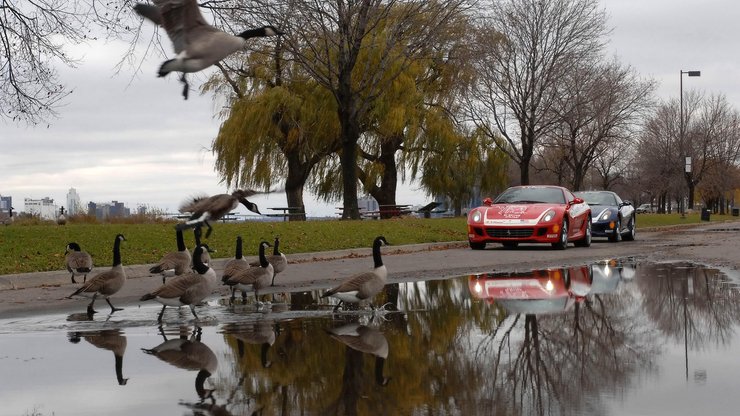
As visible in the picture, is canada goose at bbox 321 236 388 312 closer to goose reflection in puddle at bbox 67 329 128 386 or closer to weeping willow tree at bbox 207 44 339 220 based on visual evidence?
goose reflection in puddle at bbox 67 329 128 386

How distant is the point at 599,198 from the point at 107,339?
24.1 metres

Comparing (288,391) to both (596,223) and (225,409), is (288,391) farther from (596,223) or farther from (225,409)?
(596,223)

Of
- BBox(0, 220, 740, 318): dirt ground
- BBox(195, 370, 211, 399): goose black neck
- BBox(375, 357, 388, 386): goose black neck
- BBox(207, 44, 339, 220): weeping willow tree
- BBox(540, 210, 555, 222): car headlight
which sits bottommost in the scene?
BBox(0, 220, 740, 318): dirt ground

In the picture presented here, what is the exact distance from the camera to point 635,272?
16688 millimetres

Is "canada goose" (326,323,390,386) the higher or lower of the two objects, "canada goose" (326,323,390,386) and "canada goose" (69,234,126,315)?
the lower

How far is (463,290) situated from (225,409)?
830 centimetres

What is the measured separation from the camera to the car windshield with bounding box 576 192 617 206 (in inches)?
1179

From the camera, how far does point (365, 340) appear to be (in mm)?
8477

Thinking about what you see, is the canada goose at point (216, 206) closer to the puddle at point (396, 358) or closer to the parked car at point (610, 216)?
the puddle at point (396, 358)

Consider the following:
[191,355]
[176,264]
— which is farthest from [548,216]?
[191,355]

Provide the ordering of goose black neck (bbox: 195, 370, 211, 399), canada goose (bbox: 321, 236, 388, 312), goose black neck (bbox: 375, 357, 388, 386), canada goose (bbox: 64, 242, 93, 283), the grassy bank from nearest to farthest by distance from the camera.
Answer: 1. goose black neck (bbox: 195, 370, 211, 399)
2. goose black neck (bbox: 375, 357, 388, 386)
3. canada goose (bbox: 321, 236, 388, 312)
4. canada goose (bbox: 64, 242, 93, 283)
5. the grassy bank

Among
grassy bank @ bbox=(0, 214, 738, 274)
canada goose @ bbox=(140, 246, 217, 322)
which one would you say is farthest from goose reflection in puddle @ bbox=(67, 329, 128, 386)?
grassy bank @ bbox=(0, 214, 738, 274)

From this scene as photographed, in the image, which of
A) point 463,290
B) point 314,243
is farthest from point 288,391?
point 314,243

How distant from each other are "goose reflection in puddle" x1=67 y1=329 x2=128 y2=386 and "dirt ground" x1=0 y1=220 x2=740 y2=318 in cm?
263
